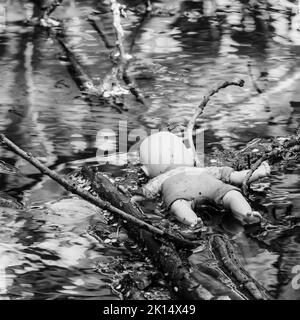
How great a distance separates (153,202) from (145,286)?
1.17 metres

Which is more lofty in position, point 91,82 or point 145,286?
point 145,286

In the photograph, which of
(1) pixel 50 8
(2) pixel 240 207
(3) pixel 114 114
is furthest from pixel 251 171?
(1) pixel 50 8

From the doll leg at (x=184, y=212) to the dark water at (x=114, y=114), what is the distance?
0.29 metres

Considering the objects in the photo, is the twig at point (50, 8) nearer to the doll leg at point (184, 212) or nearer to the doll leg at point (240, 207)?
the doll leg at point (184, 212)

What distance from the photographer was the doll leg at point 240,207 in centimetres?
421

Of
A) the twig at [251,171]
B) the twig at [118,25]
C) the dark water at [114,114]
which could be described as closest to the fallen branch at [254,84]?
the dark water at [114,114]

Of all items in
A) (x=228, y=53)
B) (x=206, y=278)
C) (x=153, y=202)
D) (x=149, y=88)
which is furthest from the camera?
(x=228, y=53)

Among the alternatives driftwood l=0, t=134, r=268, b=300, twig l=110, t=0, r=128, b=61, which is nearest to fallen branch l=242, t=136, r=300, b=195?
driftwood l=0, t=134, r=268, b=300

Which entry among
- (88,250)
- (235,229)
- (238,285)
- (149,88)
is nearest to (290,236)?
(235,229)

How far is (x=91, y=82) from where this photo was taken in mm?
7172

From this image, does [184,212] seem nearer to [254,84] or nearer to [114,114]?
[114,114]

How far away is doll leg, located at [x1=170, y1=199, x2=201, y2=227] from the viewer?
165 inches

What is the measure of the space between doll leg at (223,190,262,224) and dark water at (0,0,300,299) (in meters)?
0.13

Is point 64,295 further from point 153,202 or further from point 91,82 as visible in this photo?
point 91,82
